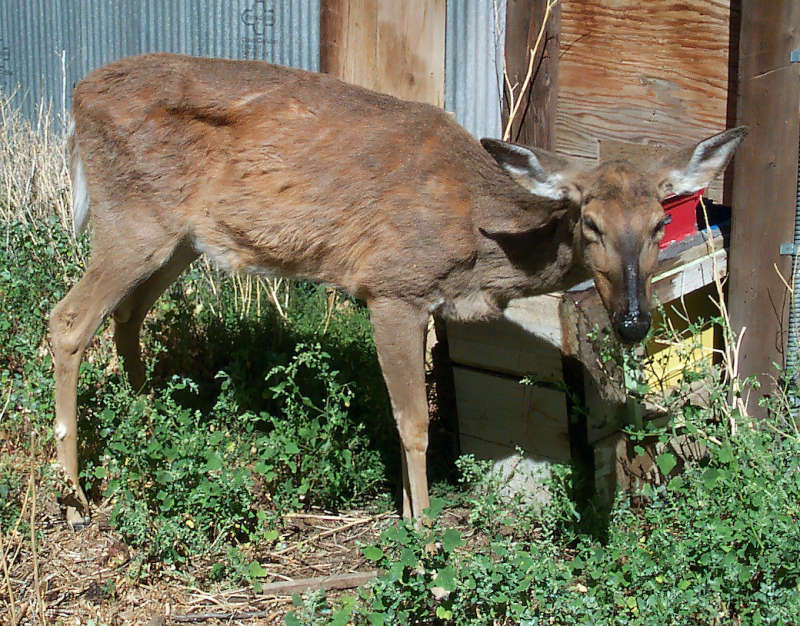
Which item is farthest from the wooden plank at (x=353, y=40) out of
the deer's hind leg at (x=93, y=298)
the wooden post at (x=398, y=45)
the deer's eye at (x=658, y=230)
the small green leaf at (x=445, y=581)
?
the small green leaf at (x=445, y=581)

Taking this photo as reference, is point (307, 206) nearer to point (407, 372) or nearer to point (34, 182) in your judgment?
point (407, 372)

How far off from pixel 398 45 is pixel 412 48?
0.37 feet

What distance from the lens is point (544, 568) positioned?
3.54 m

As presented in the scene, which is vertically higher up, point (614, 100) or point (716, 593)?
point (614, 100)

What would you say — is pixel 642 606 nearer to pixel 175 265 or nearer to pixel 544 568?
pixel 544 568

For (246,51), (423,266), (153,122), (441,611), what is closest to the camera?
(441,611)

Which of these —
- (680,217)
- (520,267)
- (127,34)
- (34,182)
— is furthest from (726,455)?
(127,34)

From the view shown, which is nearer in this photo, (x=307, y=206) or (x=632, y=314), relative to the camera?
(x=632, y=314)

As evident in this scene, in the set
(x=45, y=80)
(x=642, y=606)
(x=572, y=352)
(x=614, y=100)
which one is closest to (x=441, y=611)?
(x=642, y=606)

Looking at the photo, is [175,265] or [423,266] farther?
[175,265]

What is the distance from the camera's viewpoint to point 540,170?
4.02 meters

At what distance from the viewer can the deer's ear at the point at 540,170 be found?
396 centimetres

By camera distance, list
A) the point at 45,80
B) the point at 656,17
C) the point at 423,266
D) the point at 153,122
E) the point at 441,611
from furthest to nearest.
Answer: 1. the point at 45,80
2. the point at 656,17
3. the point at 153,122
4. the point at 423,266
5. the point at 441,611

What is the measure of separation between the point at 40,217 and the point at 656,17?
502 centimetres
